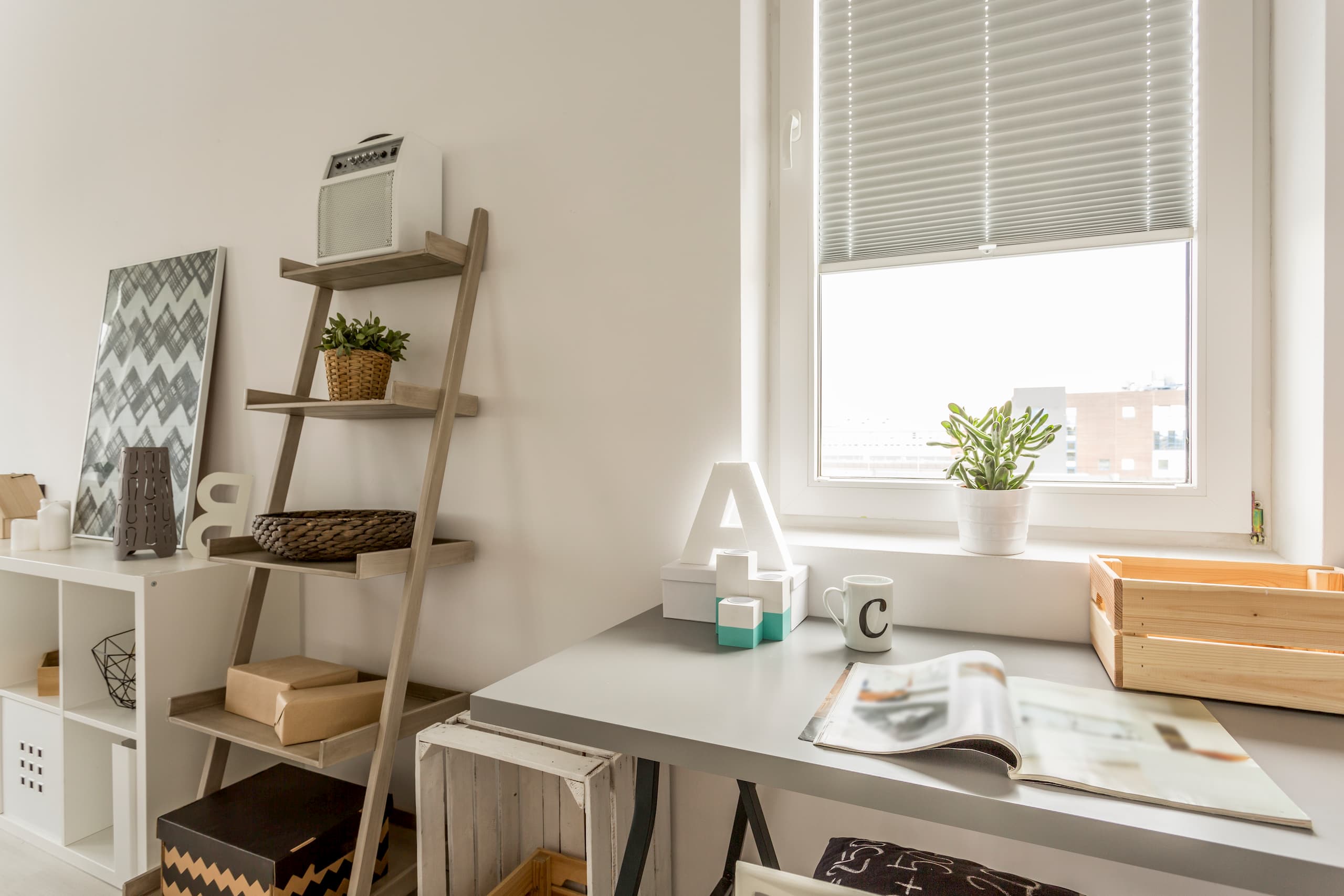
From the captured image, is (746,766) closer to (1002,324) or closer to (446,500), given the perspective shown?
(1002,324)

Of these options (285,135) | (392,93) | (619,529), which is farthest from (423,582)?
(285,135)

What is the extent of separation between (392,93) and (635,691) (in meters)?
1.70

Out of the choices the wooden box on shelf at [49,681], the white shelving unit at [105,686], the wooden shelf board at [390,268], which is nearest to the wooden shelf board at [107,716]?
the white shelving unit at [105,686]

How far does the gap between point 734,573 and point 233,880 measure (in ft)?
3.93

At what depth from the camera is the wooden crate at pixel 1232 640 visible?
32.5 inches

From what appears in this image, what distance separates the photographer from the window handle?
4.93 ft

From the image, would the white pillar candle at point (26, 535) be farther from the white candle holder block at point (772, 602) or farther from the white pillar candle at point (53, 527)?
the white candle holder block at point (772, 602)

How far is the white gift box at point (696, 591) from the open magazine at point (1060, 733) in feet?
1.02

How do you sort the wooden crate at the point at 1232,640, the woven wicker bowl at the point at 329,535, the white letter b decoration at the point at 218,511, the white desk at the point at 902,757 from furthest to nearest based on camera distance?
the white letter b decoration at the point at 218,511, the woven wicker bowl at the point at 329,535, the wooden crate at the point at 1232,640, the white desk at the point at 902,757

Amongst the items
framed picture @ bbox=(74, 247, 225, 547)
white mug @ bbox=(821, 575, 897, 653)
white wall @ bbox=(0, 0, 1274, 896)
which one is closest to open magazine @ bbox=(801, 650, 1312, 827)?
white mug @ bbox=(821, 575, 897, 653)

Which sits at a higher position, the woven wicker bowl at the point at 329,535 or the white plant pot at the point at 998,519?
the white plant pot at the point at 998,519

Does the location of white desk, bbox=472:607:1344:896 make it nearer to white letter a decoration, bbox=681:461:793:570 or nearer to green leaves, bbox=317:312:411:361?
white letter a decoration, bbox=681:461:793:570

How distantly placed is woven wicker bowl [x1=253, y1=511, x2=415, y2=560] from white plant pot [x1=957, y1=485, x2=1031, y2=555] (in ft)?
A: 3.88

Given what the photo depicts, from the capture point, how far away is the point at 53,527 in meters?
2.07
